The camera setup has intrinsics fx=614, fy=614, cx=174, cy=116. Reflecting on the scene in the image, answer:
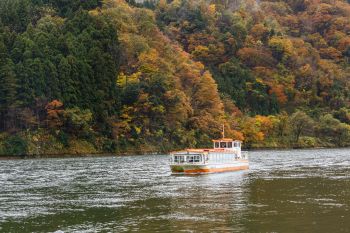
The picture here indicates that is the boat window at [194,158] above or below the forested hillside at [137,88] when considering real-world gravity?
below

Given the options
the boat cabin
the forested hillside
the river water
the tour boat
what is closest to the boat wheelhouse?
the tour boat

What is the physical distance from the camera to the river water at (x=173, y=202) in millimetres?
34125

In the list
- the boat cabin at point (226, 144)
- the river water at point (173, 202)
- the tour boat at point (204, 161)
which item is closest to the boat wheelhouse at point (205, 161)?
the tour boat at point (204, 161)

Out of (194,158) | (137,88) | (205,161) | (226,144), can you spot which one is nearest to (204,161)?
(205,161)

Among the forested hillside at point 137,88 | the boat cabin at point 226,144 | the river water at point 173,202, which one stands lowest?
the river water at point 173,202

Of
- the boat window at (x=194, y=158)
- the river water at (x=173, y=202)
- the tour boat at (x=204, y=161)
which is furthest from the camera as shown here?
the boat window at (x=194, y=158)

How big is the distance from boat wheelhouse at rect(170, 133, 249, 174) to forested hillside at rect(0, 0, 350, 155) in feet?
140

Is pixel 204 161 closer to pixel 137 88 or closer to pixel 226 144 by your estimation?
pixel 226 144

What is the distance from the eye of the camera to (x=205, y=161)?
7481 centimetres

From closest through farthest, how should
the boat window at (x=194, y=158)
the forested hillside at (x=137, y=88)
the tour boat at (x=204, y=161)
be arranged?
the tour boat at (x=204, y=161), the boat window at (x=194, y=158), the forested hillside at (x=137, y=88)

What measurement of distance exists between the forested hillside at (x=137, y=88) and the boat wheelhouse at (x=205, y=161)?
4259 cm

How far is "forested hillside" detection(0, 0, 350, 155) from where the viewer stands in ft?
376

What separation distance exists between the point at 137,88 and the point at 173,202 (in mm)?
88452

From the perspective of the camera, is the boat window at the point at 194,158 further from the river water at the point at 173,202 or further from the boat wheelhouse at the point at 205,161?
the river water at the point at 173,202
